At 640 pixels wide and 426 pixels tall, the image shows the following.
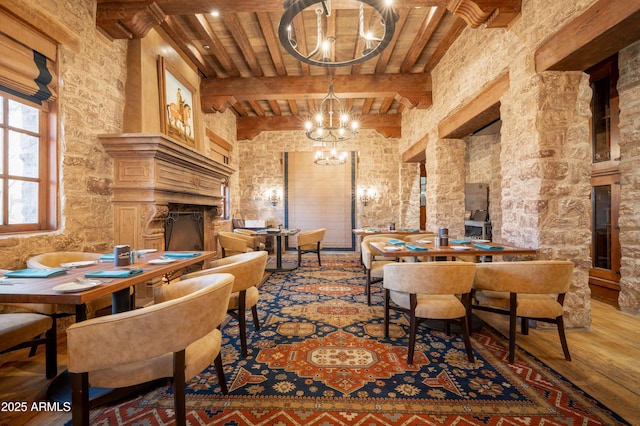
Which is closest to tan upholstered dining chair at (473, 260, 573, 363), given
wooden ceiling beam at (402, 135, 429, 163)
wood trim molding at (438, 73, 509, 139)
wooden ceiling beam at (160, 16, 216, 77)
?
wood trim molding at (438, 73, 509, 139)

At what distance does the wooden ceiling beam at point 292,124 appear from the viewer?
25.8 ft

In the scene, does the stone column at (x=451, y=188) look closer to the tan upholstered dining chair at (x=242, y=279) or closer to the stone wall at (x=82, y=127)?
the tan upholstered dining chair at (x=242, y=279)

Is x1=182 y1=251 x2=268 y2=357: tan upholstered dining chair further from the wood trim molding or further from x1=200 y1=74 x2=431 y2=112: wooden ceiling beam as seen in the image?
x1=200 y1=74 x2=431 y2=112: wooden ceiling beam

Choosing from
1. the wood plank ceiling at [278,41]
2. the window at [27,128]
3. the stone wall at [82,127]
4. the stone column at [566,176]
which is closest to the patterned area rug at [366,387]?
the stone column at [566,176]

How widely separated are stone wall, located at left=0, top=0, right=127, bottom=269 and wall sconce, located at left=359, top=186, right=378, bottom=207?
20.0ft

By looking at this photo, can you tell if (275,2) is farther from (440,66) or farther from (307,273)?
(307,273)

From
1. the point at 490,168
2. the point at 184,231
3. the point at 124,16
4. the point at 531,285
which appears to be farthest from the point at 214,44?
the point at 490,168

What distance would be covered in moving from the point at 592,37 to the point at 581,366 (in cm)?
251

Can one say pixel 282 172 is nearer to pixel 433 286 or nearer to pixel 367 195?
pixel 367 195

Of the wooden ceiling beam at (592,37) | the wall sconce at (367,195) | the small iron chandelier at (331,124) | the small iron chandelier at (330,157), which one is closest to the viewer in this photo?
the wooden ceiling beam at (592,37)

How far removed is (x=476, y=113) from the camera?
4004 millimetres

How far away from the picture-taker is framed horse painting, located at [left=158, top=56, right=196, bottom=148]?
13.3 ft

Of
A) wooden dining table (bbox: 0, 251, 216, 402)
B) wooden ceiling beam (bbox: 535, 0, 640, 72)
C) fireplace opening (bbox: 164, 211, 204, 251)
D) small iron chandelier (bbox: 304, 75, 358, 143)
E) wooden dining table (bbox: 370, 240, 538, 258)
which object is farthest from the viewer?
small iron chandelier (bbox: 304, 75, 358, 143)

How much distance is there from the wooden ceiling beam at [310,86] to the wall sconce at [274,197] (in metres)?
3.09
